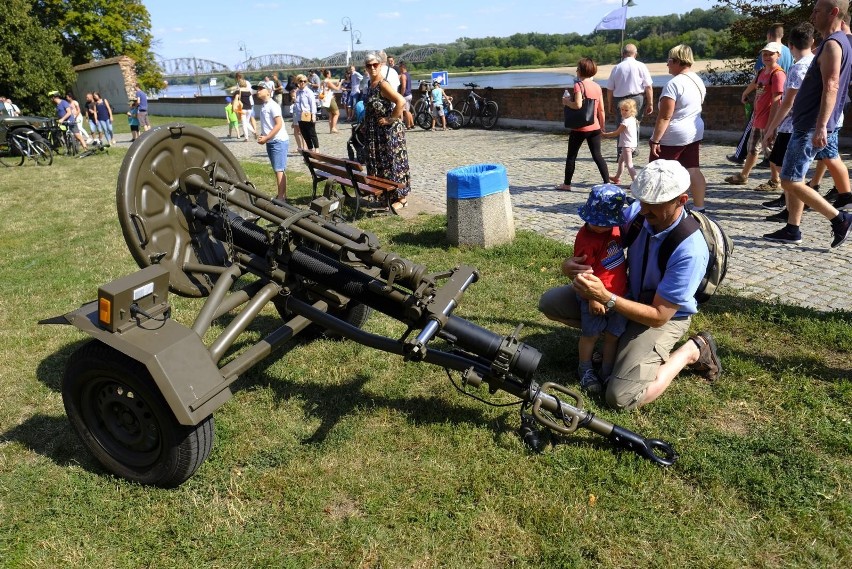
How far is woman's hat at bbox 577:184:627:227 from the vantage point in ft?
11.1

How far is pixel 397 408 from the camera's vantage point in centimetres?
372

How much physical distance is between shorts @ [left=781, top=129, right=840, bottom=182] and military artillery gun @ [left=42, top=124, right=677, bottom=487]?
3.73 meters

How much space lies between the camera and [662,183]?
309 cm

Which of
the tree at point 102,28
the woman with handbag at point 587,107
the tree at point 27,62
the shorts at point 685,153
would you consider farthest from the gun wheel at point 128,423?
the tree at point 102,28

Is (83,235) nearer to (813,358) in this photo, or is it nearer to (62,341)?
(62,341)

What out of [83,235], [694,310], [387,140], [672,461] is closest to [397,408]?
[672,461]

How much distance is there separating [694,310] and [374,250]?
1.89 m

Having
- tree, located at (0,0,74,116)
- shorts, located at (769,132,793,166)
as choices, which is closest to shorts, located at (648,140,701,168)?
shorts, located at (769,132,793,166)

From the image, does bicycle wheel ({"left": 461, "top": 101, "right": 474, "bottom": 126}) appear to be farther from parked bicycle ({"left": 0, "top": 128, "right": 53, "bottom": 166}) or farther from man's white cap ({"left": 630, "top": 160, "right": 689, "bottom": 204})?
man's white cap ({"left": 630, "top": 160, "right": 689, "bottom": 204})

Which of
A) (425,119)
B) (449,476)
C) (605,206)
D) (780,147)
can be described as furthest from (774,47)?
(425,119)

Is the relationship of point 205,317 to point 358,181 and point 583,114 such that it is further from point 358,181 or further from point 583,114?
point 583,114

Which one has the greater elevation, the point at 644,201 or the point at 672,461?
the point at 644,201

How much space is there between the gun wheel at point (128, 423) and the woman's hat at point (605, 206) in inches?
93.5

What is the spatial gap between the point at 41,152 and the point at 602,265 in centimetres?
1808
